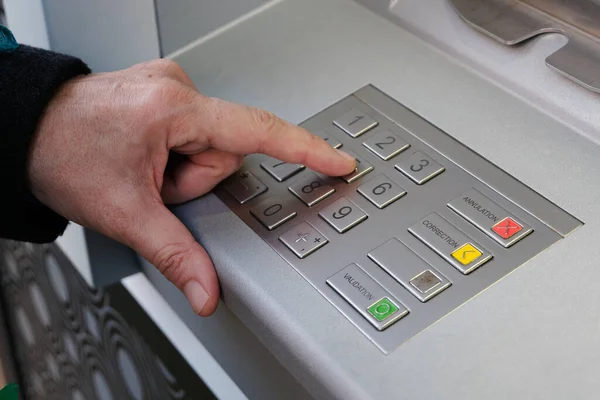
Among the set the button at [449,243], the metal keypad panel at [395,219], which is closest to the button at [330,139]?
the metal keypad panel at [395,219]

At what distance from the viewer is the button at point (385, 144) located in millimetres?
634

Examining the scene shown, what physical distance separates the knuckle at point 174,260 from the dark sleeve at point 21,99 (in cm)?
16

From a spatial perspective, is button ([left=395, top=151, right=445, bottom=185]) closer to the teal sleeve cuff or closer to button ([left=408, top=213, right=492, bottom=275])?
button ([left=408, top=213, right=492, bottom=275])

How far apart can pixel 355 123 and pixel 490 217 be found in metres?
0.16

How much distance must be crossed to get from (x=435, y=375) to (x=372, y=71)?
1.09ft

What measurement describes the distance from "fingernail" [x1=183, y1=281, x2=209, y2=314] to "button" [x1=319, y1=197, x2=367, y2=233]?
12cm

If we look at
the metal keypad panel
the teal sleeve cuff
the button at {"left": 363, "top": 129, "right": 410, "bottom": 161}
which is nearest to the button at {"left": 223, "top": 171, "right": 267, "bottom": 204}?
the metal keypad panel

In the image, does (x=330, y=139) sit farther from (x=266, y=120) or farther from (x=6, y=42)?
(x=6, y=42)

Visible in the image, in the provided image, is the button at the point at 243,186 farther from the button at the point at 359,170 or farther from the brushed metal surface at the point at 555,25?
the brushed metal surface at the point at 555,25

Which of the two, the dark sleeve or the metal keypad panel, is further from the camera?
the dark sleeve

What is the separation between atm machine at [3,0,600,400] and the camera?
50 cm

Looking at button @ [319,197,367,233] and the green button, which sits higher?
button @ [319,197,367,233]

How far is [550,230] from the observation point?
0.55 m

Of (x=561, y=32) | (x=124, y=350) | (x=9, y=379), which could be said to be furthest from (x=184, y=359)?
(x=9, y=379)
